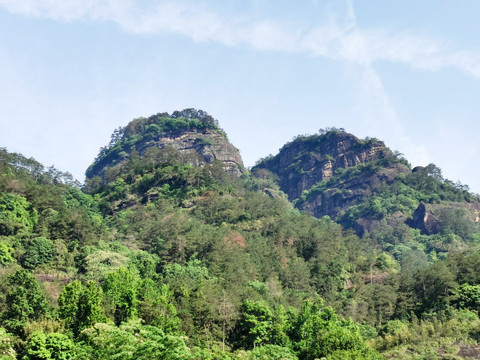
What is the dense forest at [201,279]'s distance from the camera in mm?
33344

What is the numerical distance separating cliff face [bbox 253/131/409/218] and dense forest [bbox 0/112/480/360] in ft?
109

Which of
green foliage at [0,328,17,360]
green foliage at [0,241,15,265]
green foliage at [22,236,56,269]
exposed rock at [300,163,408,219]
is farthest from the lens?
exposed rock at [300,163,408,219]

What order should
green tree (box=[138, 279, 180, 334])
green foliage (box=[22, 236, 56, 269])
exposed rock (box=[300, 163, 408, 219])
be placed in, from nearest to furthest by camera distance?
green tree (box=[138, 279, 180, 334]) < green foliage (box=[22, 236, 56, 269]) < exposed rock (box=[300, 163, 408, 219])

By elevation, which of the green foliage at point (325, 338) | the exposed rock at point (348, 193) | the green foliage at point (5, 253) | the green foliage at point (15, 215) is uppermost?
the exposed rock at point (348, 193)

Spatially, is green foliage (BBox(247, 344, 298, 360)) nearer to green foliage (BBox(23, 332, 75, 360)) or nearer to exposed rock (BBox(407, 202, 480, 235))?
green foliage (BBox(23, 332, 75, 360))

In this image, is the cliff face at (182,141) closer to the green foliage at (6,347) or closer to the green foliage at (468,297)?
the green foliage at (468,297)

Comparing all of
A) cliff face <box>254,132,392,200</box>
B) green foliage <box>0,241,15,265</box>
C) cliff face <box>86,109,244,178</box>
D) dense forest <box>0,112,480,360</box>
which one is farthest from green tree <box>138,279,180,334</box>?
cliff face <box>254,132,392,200</box>

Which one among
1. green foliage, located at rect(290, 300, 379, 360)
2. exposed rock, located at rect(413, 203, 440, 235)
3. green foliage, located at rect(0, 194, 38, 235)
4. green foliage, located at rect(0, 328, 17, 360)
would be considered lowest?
green foliage, located at rect(0, 328, 17, 360)

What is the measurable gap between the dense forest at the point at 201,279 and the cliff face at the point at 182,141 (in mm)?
33104

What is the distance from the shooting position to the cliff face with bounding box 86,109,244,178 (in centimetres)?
13212

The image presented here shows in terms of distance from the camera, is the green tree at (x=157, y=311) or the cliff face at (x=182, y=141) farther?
the cliff face at (x=182, y=141)

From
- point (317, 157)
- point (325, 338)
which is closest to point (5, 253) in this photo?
point (325, 338)

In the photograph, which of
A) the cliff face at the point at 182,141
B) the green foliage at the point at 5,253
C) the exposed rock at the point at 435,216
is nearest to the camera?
the green foliage at the point at 5,253

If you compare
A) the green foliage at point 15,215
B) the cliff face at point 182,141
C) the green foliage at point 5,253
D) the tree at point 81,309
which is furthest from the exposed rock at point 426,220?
the tree at point 81,309
